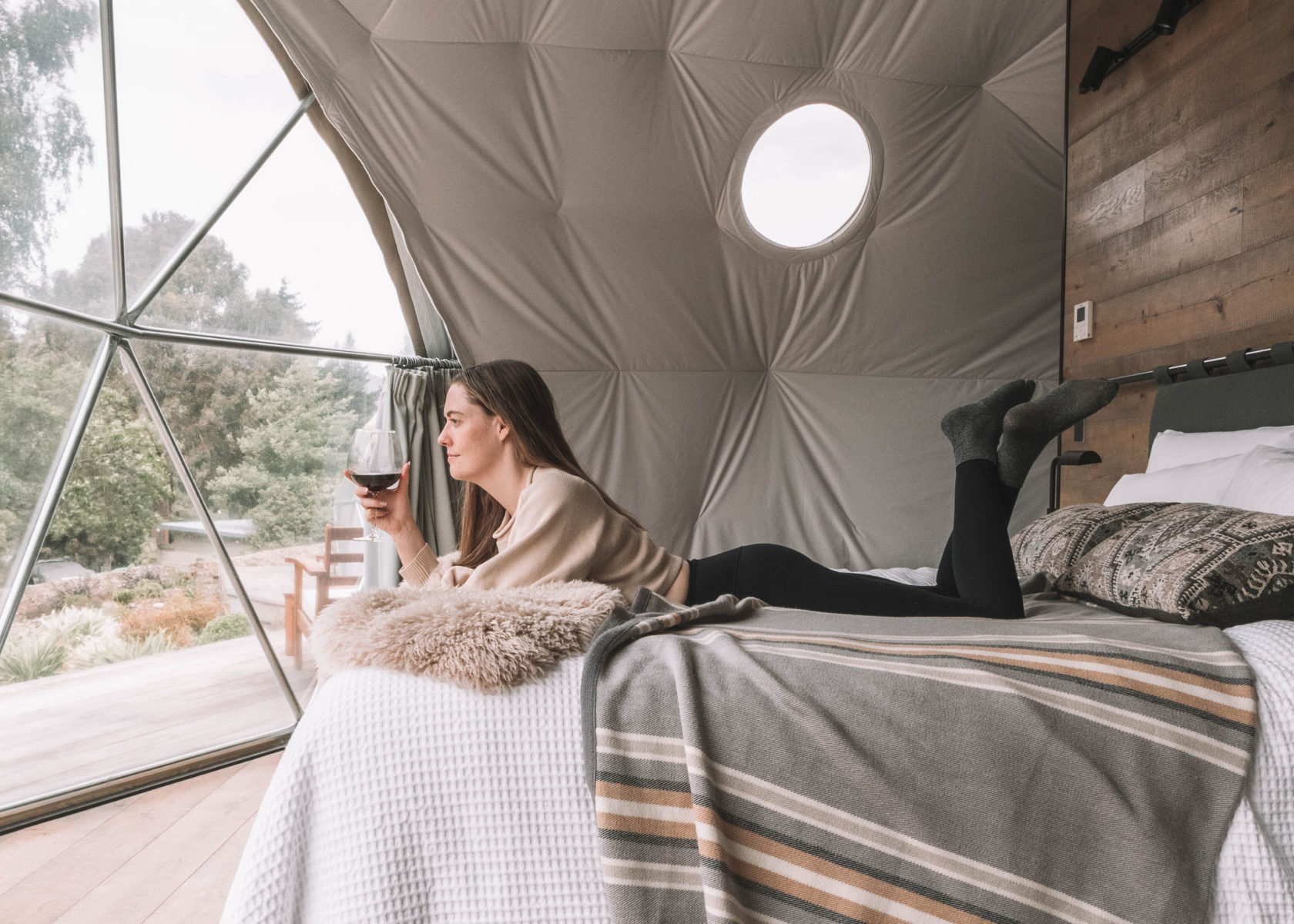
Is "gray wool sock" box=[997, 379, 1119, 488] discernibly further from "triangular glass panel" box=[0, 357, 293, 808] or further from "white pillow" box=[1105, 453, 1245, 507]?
"triangular glass panel" box=[0, 357, 293, 808]

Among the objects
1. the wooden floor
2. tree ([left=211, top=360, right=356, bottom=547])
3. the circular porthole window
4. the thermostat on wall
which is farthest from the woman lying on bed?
the circular porthole window

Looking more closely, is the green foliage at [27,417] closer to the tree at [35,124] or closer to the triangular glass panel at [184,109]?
the tree at [35,124]

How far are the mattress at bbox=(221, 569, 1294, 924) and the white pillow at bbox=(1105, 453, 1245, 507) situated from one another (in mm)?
965

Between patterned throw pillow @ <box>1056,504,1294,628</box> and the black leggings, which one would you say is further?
the black leggings

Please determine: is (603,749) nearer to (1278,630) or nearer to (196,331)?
(1278,630)

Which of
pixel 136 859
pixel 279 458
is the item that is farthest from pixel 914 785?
pixel 279 458

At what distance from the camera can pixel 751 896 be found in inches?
38.7

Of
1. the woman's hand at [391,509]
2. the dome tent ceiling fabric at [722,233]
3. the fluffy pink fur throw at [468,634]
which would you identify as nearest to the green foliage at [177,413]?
the dome tent ceiling fabric at [722,233]

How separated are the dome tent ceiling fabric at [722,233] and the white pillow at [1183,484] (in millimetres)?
1549

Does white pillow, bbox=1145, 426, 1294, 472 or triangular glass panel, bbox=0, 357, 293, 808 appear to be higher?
white pillow, bbox=1145, 426, 1294, 472

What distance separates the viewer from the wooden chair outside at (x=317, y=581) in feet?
10.6

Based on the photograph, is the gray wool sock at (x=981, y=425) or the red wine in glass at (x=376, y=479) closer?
the red wine in glass at (x=376, y=479)

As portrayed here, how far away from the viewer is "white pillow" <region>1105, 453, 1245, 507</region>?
1.88 m

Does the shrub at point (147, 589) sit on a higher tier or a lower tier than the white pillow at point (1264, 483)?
lower
